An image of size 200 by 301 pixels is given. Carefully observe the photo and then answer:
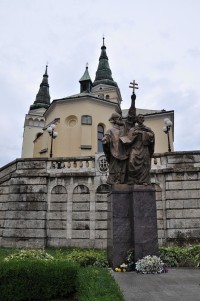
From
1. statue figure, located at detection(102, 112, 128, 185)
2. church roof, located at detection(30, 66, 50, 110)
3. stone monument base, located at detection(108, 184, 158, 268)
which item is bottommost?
stone monument base, located at detection(108, 184, 158, 268)

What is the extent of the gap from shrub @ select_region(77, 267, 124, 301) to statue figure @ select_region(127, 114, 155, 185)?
3275mm

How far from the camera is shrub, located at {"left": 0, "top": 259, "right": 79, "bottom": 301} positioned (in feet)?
17.6

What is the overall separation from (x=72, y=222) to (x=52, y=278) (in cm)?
988

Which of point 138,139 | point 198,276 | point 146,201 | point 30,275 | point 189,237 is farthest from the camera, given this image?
point 189,237

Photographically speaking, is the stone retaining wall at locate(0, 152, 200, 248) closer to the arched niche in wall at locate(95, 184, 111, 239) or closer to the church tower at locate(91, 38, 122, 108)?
the arched niche in wall at locate(95, 184, 111, 239)

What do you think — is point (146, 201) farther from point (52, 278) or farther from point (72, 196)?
point (72, 196)

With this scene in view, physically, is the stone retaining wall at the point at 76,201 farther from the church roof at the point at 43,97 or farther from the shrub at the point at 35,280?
the church roof at the point at 43,97

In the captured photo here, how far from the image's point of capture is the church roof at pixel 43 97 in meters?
52.0

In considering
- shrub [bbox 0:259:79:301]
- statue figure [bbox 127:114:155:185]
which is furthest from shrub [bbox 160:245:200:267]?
shrub [bbox 0:259:79:301]

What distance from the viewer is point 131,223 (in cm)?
773

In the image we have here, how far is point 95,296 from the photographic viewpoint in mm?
4145

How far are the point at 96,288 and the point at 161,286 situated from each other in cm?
169

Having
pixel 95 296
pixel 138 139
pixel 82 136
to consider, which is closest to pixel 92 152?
pixel 82 136

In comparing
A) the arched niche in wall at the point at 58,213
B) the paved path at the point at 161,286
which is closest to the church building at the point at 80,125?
the arched niche in wall at the point at 58,213
